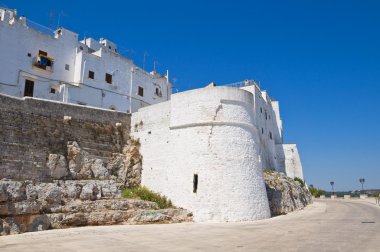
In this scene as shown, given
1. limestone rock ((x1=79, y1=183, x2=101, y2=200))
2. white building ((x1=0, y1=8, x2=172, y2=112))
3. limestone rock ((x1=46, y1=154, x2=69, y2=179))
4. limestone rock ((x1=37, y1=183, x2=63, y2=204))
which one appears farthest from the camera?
white building ((x1=0, y1=8, x2=172, y2=112))

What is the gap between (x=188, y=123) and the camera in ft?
65.6

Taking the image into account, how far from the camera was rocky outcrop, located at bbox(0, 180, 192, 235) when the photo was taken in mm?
13680

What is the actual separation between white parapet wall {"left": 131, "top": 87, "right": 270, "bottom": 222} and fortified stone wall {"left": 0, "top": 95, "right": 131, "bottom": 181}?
2.83 meters

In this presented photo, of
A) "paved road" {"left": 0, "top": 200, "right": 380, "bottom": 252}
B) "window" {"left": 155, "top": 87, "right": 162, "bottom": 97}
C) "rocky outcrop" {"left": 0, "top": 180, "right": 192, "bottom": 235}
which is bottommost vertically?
"paved road" {"left": 0, "top": 200, "right": 380, "bottom": 252}

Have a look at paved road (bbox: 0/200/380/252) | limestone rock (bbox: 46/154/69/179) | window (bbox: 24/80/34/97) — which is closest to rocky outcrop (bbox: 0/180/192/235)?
paved road (bbox: 0/200/380/252)

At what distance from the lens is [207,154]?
1909 centimetres

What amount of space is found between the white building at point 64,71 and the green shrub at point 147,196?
11.4 m

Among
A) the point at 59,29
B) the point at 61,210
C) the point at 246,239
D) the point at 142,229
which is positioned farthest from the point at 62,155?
the point at 59,29

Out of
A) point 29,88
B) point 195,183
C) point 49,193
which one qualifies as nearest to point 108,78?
point 29,88

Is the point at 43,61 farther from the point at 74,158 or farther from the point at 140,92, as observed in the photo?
the point at 74,158

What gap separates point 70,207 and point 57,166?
3.42 m

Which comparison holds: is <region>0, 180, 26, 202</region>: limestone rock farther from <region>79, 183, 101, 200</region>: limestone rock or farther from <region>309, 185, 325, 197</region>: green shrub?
<region>309, 185, 325, 197</region>: green shrub

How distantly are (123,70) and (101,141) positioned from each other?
13.1m

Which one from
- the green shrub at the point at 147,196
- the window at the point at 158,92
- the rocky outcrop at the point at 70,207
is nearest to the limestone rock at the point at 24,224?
the rocky outcrop at the point at 70,207
